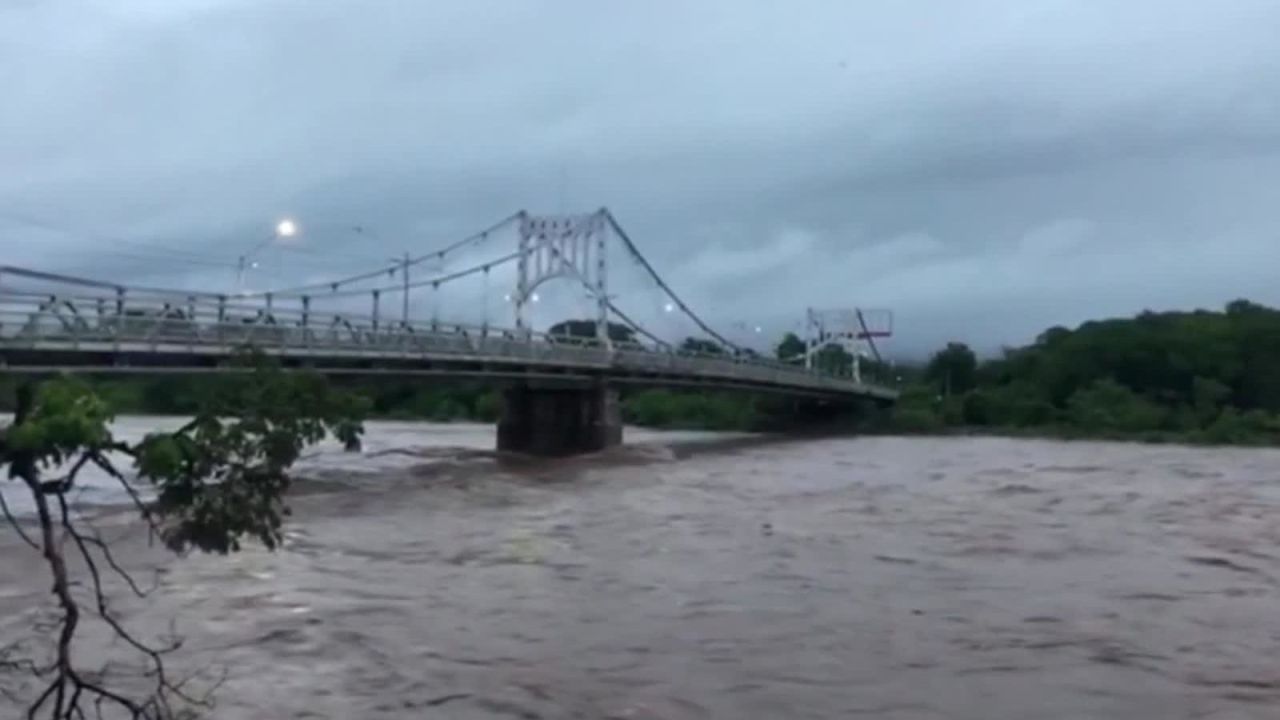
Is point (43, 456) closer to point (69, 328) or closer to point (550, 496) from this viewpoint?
point (69, 328)

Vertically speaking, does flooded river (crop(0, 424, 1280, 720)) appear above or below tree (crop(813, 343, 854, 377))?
below

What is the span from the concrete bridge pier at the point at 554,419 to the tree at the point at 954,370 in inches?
1471

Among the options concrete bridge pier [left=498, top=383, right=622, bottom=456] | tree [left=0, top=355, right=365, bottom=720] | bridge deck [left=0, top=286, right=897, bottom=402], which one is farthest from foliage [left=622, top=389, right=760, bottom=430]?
tree [left=0, top=355, right=365, bottom=720]

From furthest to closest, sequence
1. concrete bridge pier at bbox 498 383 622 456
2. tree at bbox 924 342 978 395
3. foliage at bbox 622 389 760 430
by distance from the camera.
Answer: tree at bbox 924 342 978 395, foliage at bbox 622 389 760 430, concrete bridge pier at bbox 498 383 622 456

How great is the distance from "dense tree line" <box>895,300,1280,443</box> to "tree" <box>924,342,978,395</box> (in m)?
3.92

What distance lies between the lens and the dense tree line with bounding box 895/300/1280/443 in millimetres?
65938

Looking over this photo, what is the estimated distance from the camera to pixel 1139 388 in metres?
74.0

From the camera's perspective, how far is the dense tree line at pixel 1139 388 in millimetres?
65938

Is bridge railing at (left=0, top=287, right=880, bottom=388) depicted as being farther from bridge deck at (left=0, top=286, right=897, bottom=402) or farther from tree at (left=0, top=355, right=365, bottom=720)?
tree at (left=0, top=355, right=365, bottom=720)

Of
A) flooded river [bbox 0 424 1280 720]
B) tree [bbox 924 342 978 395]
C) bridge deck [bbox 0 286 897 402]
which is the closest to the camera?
flooded river [bbox 0 424 1280 720]

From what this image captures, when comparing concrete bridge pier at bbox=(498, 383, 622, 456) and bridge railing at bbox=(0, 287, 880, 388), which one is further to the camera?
concrete bridge pier at bbox=(498, 383, 622, 456)

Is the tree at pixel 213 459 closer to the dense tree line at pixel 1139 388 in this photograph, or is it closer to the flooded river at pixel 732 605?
the flooded river at pixel 732 605

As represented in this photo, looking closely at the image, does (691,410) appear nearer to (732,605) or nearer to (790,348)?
(790,348)

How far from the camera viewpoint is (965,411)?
73188 millimetres
